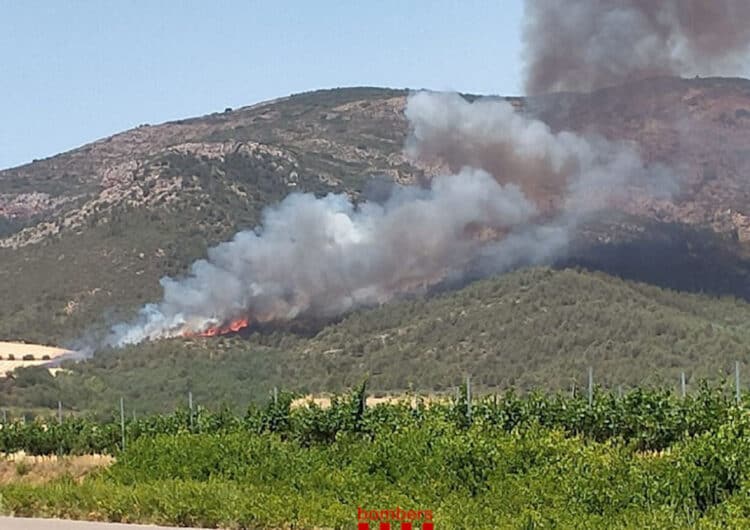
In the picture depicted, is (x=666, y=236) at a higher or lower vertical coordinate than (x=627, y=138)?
lower

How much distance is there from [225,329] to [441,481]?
1987 inches

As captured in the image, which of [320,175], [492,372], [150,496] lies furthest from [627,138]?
[150,496]

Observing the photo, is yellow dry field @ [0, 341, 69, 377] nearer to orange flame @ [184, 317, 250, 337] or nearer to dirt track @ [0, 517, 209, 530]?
orange flame @ [184, 317, 250, 337]

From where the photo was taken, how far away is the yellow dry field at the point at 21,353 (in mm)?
76938

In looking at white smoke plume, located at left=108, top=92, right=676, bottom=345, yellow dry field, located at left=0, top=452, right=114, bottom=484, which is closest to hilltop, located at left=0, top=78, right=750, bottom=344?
white smoke plume, located at left=108, top=92, right=676, bottom=345

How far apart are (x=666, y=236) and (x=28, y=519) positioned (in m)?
70.9

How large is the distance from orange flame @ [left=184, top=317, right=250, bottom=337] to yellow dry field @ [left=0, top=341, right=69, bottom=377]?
475 inches

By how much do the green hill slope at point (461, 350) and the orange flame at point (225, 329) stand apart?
155 centimetres

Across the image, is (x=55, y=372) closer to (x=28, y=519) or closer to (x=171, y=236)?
(x=171, y=236)

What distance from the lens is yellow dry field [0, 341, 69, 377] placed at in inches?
3029

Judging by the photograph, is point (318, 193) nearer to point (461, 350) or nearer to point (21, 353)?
point (21, 353)

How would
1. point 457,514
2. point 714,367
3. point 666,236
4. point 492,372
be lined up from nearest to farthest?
point 457,514, point 714,367, point 492,372, point 666,236

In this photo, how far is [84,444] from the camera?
47.4 metres

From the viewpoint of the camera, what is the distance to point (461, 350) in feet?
229
